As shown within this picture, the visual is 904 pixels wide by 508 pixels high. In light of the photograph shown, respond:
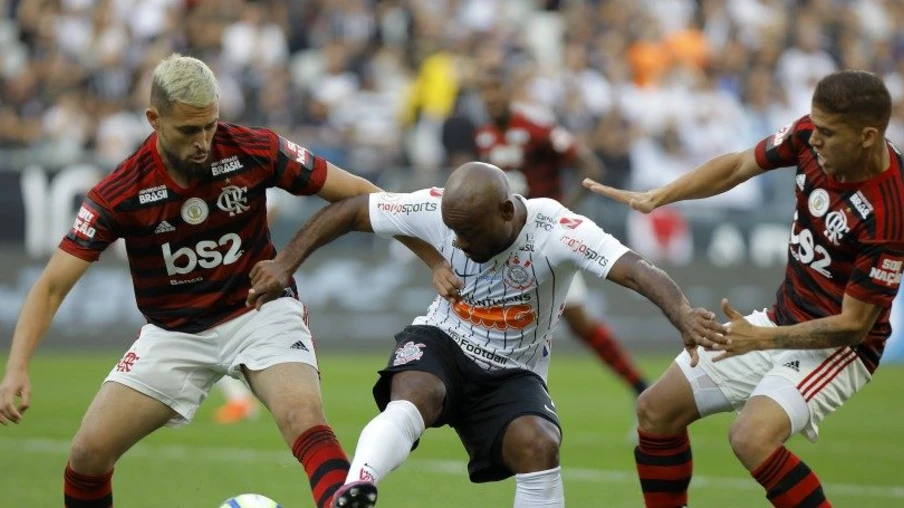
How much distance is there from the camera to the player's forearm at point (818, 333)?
22.4ft

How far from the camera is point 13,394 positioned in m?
6.62

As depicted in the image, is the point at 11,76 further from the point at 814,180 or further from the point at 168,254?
the point at 814,180

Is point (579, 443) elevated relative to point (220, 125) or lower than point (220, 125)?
lower

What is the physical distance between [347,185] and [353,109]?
1217cm

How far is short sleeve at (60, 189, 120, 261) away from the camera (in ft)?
22.7

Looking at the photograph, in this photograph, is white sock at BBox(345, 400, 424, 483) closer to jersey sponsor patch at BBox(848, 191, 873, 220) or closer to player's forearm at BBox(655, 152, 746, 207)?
player's forearm at BBox(655, 152, 746, 207)

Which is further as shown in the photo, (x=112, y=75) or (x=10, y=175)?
(x=112, y=75)

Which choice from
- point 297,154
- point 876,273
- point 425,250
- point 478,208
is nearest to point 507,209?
point 478,208

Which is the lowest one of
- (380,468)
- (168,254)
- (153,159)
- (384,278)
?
(384,278)

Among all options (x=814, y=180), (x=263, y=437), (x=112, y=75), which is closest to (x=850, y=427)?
(x=263, y=437)

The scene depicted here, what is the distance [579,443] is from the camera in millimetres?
11773

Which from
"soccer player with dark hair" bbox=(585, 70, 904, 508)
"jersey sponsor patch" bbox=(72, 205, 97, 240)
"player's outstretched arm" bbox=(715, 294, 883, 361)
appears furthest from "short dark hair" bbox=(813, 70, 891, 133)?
"jersey sponsor patch" bbox=(72, 205, 97, 240)

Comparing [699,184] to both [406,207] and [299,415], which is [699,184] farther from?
[299,415]

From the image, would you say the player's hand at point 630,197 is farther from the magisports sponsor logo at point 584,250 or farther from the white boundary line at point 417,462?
the white boundary line at point 417,462
